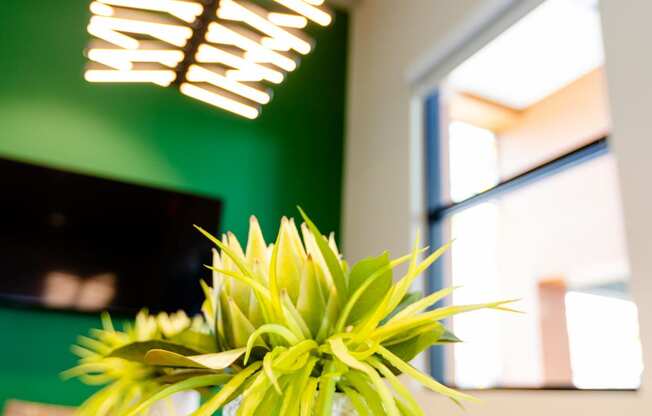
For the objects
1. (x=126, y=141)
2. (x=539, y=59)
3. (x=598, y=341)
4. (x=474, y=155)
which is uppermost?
(x=539, y=59)

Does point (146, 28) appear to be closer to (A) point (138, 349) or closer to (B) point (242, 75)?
(B) point (242, 75)

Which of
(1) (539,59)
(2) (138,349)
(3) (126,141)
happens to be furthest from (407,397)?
(1) (539,59)

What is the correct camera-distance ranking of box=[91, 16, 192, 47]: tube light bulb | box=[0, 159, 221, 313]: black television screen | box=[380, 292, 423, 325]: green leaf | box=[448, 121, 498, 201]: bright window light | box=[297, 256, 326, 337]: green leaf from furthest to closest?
box=[448, 121, 498, 201]: bright window light
box=[0, 159, 221, 313]: black television screen
box=[91, 16, 192, 47]: tube light bulb
box=[380, 292, 423, 325]: green leaf
box=[297, 256, 326, 337]: green leaf

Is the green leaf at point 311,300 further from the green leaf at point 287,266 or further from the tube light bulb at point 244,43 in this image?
the tube light bulb at point 244,43

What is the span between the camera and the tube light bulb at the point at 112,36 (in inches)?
44.0

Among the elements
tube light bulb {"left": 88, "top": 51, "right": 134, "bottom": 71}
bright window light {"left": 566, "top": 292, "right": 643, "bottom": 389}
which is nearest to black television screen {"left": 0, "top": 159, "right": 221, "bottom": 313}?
tube light bulb {"left": 88, "top": 51, "right": 134, "bottom": 71}

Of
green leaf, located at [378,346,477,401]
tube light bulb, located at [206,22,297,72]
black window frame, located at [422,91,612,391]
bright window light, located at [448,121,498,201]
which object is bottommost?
green leaf, located at [378,346,477,401]

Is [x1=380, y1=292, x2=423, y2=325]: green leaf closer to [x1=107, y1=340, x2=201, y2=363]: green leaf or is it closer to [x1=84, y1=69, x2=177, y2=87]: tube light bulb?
[x1=107, y1=340, x2=201, y2=363]: green leaf

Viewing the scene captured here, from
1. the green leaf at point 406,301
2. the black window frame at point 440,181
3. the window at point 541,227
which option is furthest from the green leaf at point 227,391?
the window at point 541,227

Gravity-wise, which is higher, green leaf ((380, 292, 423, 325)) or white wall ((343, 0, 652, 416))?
white wall ((343, 0, 652, 416))

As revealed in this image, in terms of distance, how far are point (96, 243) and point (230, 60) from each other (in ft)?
5.57

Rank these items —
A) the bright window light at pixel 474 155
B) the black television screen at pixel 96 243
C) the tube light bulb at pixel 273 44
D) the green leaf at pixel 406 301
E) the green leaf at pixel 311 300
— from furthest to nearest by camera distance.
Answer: the bright window light at pixel 474 155 → the black television screen at pixel 96 243 → the tube light bulb at pixel 273 44 → the green leaf at pixel 406 301 → the green leaf at pixel 311 300

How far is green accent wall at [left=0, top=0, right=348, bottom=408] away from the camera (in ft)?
8.39

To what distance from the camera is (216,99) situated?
4.12 feet
